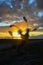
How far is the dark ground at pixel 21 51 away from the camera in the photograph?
2172mm

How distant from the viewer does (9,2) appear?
7.44ft

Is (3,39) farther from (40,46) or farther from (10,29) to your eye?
(40,46)

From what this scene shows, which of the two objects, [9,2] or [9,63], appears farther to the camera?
[9,2]

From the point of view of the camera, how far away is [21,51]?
2258 mm

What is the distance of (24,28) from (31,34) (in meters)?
0.10

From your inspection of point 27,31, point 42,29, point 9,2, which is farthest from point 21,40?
point 9,2

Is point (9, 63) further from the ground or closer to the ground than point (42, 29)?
closer to the ground

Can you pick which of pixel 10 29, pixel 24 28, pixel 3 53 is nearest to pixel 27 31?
pixel 24 28

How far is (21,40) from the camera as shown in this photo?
2.24 meters

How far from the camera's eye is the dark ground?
7.13 ft

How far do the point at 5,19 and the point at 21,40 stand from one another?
0.30m

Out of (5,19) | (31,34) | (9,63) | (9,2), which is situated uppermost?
(9,2)

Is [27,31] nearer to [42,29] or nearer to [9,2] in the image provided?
[42,29]

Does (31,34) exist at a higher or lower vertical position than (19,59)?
higher
